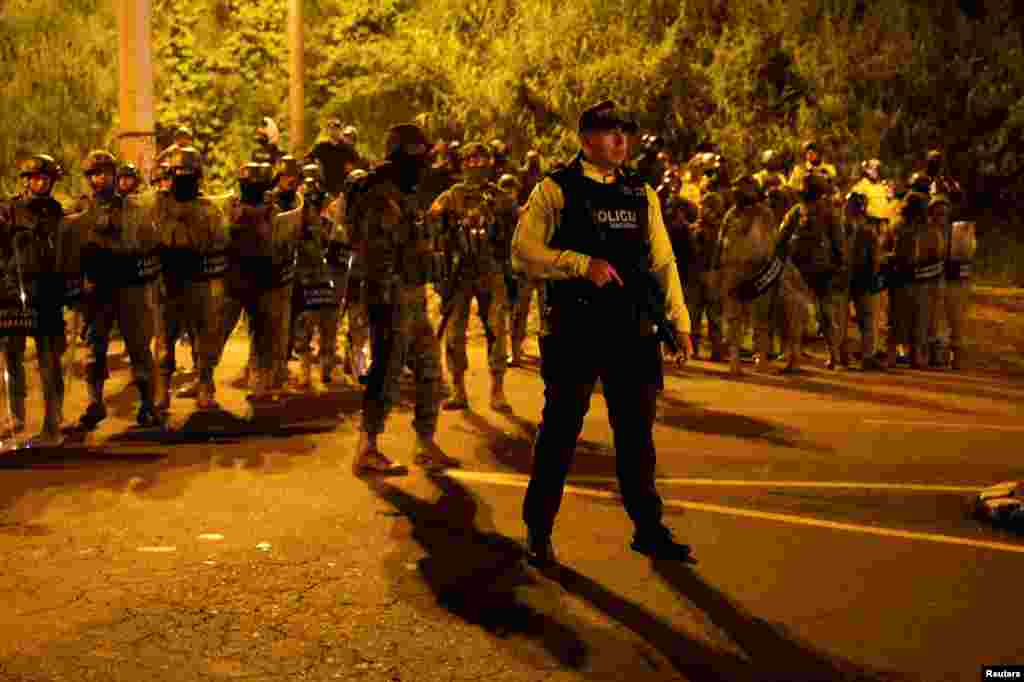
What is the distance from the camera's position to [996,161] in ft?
75.2

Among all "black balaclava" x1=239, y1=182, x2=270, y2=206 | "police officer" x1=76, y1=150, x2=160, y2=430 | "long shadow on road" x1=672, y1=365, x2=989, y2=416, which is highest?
"black balaclava" x1=239, y1=182, x2=270, y2=206

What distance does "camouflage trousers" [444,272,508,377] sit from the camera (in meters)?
11.7

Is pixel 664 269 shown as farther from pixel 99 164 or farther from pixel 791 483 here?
pixel 99 164

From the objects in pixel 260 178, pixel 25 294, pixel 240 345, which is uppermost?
pixel 260 178

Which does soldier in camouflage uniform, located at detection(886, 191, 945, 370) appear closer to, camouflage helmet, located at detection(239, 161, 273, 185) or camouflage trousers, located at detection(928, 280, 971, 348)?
camouflage trousers, located at detection(928, 280, 971, 348)

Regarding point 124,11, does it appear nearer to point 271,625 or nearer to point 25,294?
point 25,294

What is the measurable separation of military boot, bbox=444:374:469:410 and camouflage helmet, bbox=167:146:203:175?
2.58 m

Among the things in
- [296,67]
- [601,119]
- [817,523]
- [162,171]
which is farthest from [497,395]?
[296,67]

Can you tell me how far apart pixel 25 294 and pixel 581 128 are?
4.87 metres

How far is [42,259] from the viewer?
1005 cm

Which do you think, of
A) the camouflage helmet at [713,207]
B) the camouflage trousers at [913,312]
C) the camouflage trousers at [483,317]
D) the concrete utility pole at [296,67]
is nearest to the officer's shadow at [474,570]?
the camouflage trousers at [483,317]

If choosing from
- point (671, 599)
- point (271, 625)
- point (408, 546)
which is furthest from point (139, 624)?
point (671, 599)

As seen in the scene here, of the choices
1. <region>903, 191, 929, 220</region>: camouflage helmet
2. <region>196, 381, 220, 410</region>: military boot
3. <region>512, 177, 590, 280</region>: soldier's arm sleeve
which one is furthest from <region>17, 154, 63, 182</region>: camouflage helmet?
<region>903, 191, 929, 220</region>: camouflage helmet

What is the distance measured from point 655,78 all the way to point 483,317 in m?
11.4
